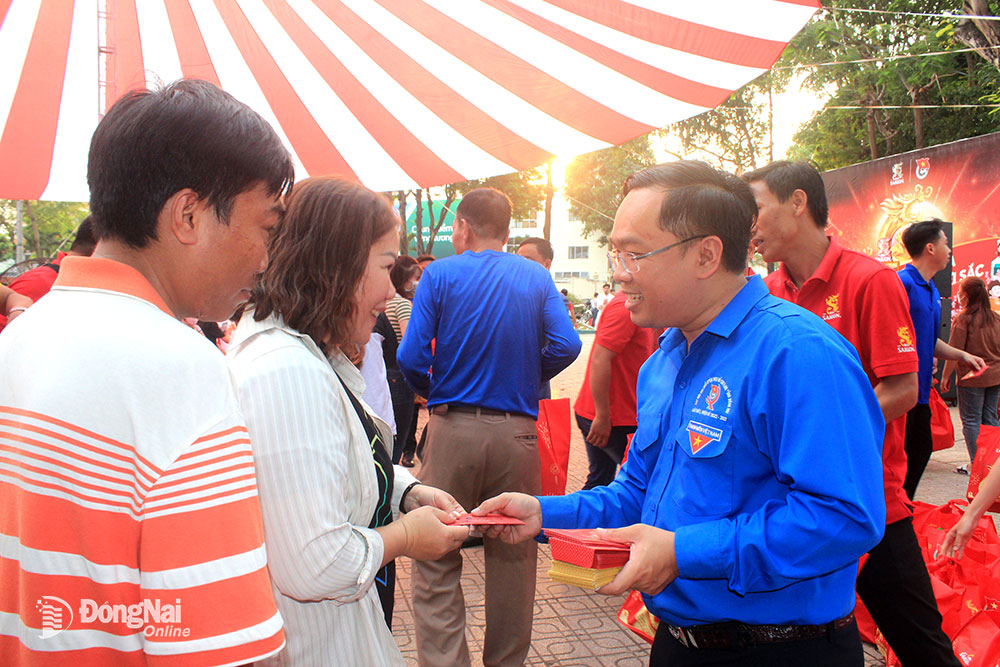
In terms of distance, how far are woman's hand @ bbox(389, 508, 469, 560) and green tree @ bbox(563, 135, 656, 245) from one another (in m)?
36.7

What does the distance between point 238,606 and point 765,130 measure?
36807 mm

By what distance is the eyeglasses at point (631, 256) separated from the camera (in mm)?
1923

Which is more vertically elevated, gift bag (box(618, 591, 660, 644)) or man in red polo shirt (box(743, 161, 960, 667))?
man in red polo shirt (box(743, 161, 960, 667))

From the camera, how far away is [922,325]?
13.2 feet

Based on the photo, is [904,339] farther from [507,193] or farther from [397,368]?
[507,193]

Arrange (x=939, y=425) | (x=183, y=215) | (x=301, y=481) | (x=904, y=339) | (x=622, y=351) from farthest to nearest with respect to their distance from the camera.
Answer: (x=622, y=351), (x=939, y=425), (x=904, y=339), (x=301, y=481), (x=183, y=215)

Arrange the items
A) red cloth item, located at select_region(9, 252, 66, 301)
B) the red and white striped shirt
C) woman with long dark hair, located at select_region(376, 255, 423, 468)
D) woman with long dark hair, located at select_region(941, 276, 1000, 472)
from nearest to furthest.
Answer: the red and white striped shirt < red cloth item, located at select_region(9, 252, 66, 301) < woman with long dark hair, located at select_region(376, 255, 423, 468) < woman with long dark hair, located at select_region(941, 276, 1000, 472)

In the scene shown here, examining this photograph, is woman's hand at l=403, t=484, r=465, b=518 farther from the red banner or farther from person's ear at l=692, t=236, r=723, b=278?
the red banner

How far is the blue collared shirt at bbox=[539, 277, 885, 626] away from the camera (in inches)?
61.8

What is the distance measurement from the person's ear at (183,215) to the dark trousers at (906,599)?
107 inches

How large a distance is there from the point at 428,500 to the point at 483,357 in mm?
1902

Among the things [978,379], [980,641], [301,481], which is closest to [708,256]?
[301,481]

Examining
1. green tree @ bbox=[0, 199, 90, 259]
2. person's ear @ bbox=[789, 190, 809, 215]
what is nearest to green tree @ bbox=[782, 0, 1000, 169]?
person's ear @ bbox=[789, 190, 809, 215]

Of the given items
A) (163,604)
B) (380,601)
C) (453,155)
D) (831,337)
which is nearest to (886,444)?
(831,337)
